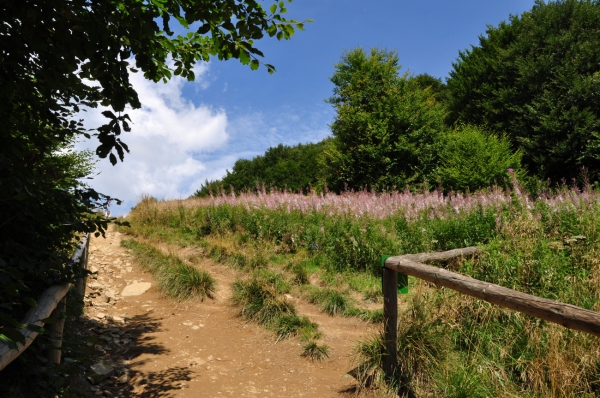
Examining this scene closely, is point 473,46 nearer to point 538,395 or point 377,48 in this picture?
point 377,48

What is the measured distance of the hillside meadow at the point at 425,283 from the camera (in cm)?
373

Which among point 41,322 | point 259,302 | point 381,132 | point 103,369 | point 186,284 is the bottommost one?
point 103,369

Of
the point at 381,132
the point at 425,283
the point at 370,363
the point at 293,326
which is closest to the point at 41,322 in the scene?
the point at 370,363

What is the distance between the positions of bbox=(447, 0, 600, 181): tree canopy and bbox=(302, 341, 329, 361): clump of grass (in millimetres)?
14522

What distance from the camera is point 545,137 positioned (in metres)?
17.4

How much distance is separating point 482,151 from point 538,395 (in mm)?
14147

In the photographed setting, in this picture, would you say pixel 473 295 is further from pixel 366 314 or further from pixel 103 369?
pixel 103 369

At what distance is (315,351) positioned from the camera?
17.0 feet

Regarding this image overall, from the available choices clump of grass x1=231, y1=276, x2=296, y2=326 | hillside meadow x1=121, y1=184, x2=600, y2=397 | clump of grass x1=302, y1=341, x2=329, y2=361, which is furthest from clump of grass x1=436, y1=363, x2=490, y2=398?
clump of grass x1=231, y1=276, x2=296, y2=326

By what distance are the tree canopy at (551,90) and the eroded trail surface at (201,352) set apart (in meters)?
14.7

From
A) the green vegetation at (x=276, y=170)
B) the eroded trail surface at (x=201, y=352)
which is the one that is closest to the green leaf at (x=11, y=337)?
the eroded trail surface at (x=201, y=352)

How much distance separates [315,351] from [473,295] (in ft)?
8.09

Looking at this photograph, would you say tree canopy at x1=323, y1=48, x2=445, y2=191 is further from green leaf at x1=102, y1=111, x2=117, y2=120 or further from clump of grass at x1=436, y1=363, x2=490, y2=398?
green leaf at x1=102, y1=111, x2=117, y2=120

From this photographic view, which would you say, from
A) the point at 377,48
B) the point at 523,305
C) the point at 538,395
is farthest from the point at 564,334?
the point at 377,48
